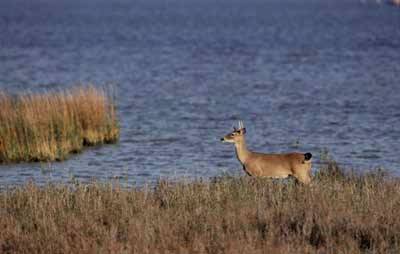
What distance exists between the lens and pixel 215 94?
3719 cm

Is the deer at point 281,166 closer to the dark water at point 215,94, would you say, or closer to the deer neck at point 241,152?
the deer neck at point 241,152

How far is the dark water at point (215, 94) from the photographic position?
21.6 m

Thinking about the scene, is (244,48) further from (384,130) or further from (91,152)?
(91,152)

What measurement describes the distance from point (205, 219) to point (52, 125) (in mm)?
10396

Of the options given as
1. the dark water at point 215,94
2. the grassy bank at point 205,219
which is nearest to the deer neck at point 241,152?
the grassy bank at point 205,219

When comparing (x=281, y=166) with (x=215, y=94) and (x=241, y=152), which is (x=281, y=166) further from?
(x=215, y=94)

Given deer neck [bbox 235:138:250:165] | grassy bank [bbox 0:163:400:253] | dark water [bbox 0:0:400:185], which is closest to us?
grassy bank [bbox 0:163:400:253]

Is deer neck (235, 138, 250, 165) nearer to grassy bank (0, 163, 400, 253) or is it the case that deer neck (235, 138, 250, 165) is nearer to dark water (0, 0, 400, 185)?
grassy bank (0, 163, 400, 253)

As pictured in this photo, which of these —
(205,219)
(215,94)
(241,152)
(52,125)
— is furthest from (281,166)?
(215,94)

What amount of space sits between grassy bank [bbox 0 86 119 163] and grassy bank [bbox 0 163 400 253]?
667 cm

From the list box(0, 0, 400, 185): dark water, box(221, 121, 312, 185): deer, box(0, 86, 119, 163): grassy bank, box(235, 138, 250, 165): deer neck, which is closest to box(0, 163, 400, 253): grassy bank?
A: box(221, 121, 312, 185): deer

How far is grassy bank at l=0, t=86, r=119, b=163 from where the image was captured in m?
21.0

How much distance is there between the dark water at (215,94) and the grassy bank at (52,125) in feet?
1.39

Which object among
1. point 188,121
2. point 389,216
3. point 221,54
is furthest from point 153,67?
point 389,216
